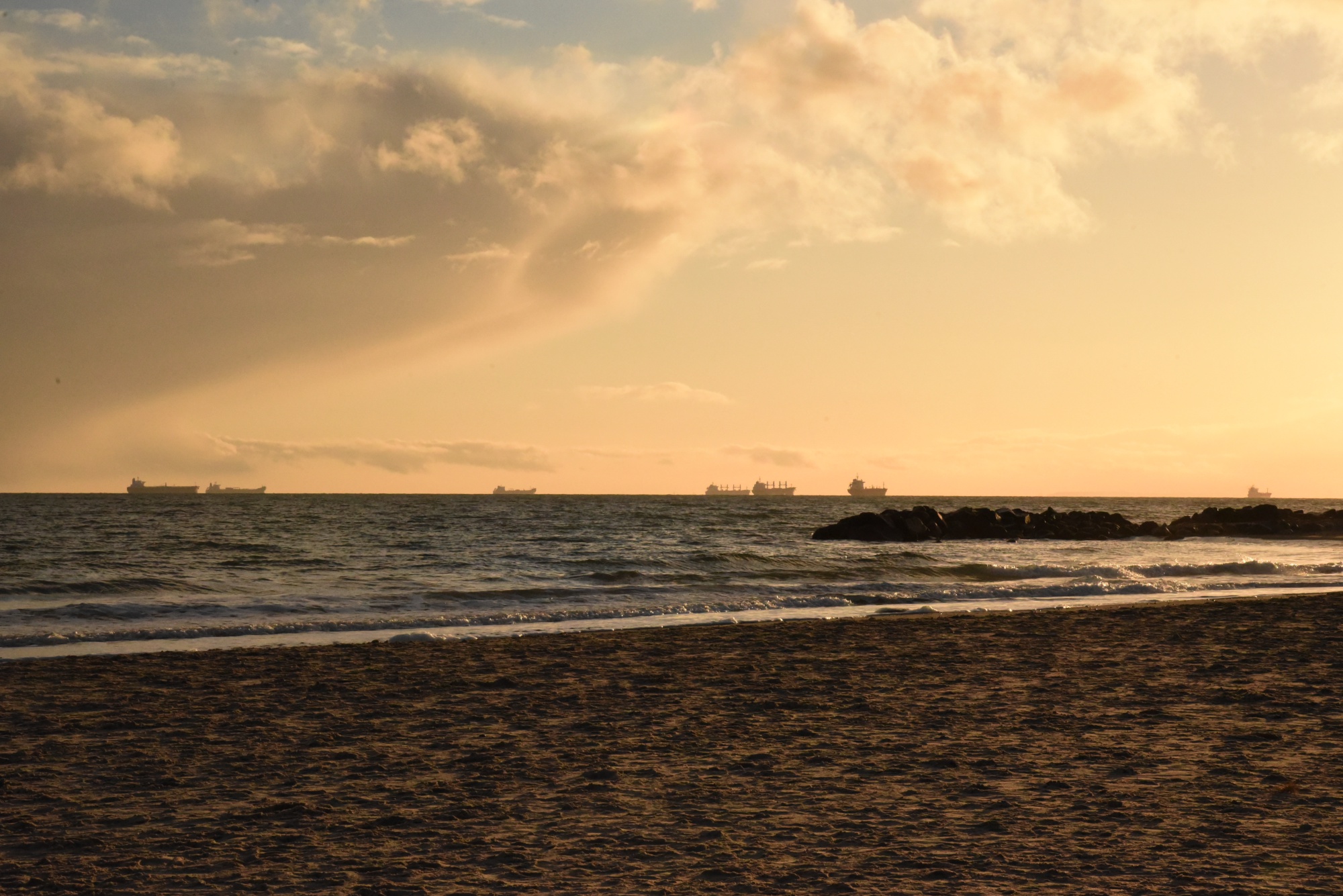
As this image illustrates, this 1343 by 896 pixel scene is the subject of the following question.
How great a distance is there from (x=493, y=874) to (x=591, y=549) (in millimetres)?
38343

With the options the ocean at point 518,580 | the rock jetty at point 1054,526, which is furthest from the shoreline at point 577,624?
the rock jetty at point 1054,526

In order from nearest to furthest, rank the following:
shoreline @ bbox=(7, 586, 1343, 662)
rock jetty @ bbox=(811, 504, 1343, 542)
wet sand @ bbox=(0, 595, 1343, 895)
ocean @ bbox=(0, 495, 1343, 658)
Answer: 1. wet sand @ bbox=(0, 595, 1343, 895)
2. shoreline @ bbox=(7, 586, 1343, 662)
3. ocean @ bbox=(0, 495, 1343, 658)
4. rock jetty @ bbox=(811, 504, 1343, 542)

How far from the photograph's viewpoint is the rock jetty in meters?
54.9

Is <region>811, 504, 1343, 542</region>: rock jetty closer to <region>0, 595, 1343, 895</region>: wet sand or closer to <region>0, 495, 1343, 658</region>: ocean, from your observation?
<region>0, 495, 1343, 658</region>: ocean

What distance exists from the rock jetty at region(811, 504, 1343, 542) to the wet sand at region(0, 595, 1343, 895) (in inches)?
1594

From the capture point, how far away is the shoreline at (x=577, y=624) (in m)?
16.5

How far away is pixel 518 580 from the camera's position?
95.2 feet

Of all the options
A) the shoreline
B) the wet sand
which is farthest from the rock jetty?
the wet sand

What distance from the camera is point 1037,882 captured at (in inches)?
220

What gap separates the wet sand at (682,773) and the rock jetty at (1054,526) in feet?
133

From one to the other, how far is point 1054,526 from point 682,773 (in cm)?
5781

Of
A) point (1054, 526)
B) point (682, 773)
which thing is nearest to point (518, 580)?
point (682, 773)

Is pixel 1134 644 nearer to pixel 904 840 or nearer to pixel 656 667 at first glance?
pixel 656 667

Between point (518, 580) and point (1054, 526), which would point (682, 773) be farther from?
point (1054, 526)
